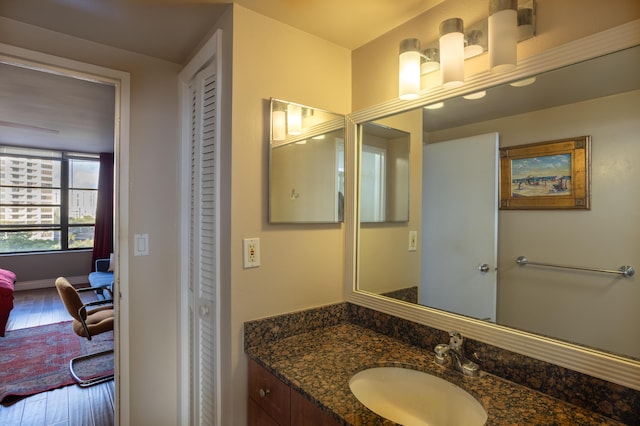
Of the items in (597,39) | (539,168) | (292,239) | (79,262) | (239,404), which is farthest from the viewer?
(79,262)

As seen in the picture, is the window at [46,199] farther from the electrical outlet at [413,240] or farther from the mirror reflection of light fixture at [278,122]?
the electrical outlet at [413,240]

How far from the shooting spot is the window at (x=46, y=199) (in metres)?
5.50

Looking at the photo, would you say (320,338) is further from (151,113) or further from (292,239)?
(151,113)

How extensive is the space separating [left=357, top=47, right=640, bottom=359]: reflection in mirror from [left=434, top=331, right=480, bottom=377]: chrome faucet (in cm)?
16

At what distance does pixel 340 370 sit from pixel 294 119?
1045 millimetres

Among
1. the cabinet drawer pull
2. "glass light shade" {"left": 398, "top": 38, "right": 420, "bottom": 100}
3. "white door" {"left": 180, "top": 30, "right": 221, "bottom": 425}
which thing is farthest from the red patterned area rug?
"glass light shade" {"left": 398, "top": 38, "right": 420, "bottom": 100}

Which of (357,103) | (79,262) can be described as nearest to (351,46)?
(357,103)

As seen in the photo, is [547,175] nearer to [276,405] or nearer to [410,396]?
[410,396]

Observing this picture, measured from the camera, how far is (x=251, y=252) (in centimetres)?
137

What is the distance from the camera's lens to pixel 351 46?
165cm

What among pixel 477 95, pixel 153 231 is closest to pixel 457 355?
pixel 477 95

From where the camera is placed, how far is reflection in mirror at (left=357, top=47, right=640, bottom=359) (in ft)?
2.96

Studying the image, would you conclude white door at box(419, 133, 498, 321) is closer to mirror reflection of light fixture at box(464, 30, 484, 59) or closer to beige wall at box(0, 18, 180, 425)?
mirror reflection of light fixture at box(464, 30, 484, 59)

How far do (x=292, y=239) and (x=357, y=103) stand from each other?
76 cm
